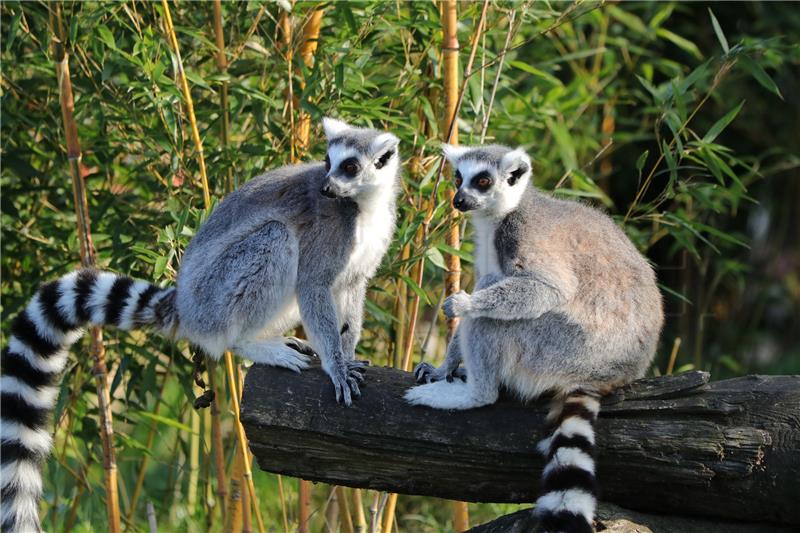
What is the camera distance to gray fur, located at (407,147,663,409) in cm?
368

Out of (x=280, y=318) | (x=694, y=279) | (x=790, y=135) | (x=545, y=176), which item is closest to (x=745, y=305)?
(x=694, y=279)

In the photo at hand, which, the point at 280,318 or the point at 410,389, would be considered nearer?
the point at 410,389

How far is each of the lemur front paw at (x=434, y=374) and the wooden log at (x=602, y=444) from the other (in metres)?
0.22

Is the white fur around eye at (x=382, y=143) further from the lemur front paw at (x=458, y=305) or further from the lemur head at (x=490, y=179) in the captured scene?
the lemur front paw at (x=458, y=305)

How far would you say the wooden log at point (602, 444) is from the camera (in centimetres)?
355

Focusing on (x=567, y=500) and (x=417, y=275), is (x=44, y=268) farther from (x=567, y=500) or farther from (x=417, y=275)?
(x=567, y=500)

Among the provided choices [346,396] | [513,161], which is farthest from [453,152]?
[346,396]

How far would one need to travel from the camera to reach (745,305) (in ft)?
32.6

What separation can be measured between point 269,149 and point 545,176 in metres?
2.82

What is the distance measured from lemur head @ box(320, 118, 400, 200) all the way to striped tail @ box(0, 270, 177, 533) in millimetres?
942

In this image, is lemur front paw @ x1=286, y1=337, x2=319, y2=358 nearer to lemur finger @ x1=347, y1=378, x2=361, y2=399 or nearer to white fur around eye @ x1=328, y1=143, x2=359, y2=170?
lemur finger @ x1=347, y1=378, x2=361, y2=399

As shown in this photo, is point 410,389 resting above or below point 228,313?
below

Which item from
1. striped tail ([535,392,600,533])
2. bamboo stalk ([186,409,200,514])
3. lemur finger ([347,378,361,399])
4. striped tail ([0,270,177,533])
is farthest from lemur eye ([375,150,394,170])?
bamboo stalk ([186,409,200,514])

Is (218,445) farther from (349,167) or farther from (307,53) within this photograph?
(307,53)
